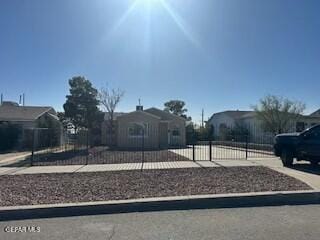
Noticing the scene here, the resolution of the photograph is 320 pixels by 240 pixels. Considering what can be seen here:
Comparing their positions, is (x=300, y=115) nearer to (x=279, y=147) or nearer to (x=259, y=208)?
(x=279, y=147)

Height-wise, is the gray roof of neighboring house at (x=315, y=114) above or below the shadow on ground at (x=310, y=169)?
above

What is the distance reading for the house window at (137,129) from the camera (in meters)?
37.4

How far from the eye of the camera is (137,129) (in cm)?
3756

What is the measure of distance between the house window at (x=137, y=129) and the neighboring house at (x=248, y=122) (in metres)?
12.3

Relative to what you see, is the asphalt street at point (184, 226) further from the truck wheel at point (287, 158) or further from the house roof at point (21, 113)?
the house roof at point (21, 113)

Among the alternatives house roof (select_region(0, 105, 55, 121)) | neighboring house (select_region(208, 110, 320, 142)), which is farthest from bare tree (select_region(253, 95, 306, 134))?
house roof (select_region(0, 105, 55, 121))

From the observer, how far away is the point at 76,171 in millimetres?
15211

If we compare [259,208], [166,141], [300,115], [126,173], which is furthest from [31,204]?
[300,115]

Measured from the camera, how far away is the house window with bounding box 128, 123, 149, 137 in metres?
37.4

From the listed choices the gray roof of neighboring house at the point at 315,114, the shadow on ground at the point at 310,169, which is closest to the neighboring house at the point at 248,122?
the gray roof of neighboring house at the point at 315,114

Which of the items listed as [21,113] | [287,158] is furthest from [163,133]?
[287,158]

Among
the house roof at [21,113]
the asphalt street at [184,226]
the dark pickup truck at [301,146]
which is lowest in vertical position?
the asphalt street at [184,226]

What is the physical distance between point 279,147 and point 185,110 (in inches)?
2852

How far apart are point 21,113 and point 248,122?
28.5m
